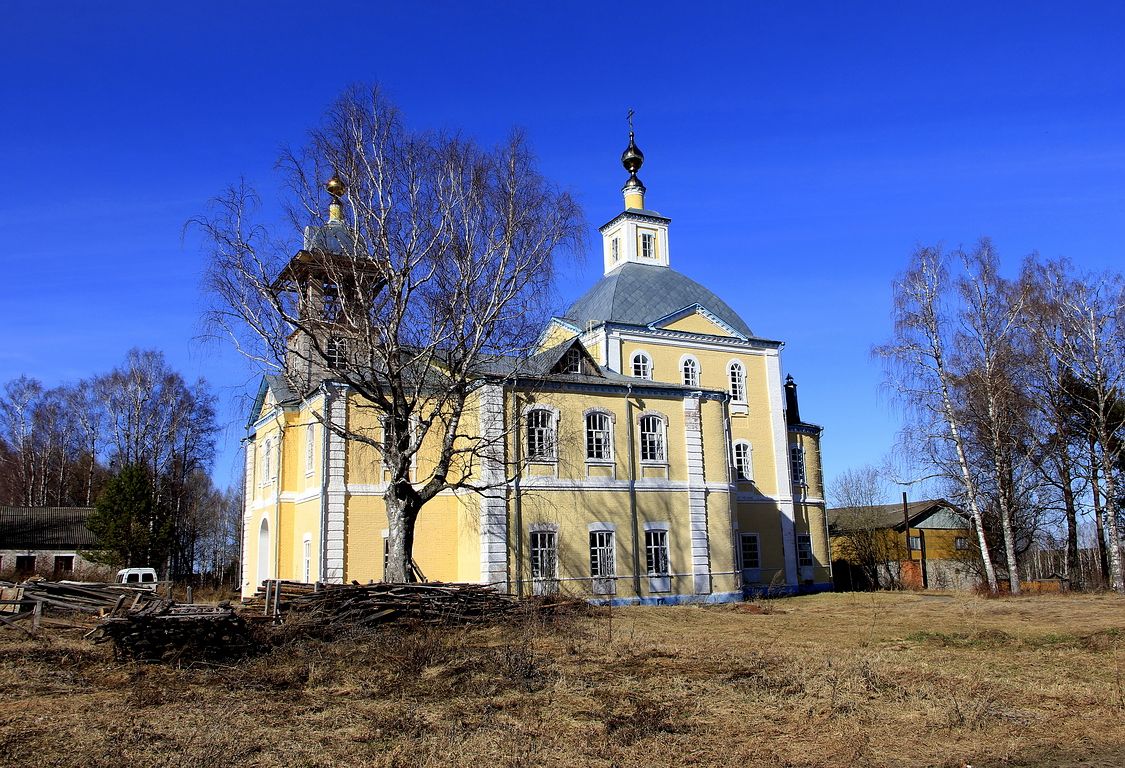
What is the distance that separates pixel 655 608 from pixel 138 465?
24.3 m

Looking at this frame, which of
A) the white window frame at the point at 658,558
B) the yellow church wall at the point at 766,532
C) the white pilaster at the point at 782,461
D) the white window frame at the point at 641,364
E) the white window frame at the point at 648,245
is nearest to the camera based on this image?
the white window frame at the point at 658,558

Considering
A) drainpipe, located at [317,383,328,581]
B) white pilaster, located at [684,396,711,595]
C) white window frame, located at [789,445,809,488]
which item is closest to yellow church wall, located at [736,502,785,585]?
white window frame, located at [789,445,809,488]

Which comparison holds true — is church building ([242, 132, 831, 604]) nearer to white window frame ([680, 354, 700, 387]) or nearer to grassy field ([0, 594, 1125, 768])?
white window frame ([680, 354, 700, 387])

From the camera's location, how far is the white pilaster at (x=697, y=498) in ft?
80.2

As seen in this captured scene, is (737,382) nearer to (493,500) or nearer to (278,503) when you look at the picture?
(493,500)

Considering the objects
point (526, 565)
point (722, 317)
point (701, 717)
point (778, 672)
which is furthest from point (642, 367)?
point (701, 717)

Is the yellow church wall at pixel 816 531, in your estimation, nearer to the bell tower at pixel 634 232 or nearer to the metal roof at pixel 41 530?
the bell tower at pixel 634 232

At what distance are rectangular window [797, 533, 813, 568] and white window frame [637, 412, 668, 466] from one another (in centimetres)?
904

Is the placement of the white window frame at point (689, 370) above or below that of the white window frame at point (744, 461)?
above

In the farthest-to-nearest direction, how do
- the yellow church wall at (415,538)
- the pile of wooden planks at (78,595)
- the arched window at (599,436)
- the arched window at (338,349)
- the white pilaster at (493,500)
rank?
the arched window at (599,436)
the yellow church wall at (415,538)
the white pilaster at (493,500)
the arched window at (338,349)
the pile of wooden planks at (78,595)

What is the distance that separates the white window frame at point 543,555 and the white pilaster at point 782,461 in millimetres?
10504

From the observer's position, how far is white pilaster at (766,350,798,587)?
29.9 m

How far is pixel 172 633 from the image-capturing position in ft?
40.4

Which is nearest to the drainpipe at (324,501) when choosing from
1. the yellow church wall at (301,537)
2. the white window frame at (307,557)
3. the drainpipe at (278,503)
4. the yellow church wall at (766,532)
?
the yellow church wall at (301,537)
